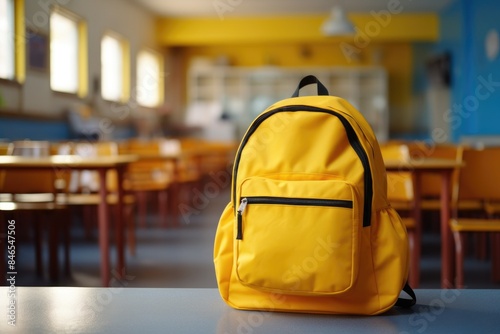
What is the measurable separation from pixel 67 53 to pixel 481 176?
263 inches

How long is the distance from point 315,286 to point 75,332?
1.33 ft

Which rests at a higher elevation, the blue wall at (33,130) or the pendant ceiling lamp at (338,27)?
the pendant ceiling lamp at (338,27)

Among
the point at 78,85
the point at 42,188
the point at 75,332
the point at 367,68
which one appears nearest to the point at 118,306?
the point at 75,332

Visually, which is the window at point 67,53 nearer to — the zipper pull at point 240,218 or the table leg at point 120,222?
the table leg at point 120,222

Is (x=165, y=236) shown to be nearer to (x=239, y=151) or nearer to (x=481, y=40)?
(x=239, y=151)

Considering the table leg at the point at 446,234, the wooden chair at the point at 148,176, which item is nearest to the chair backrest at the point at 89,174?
the wooden chair at the point at 148,176

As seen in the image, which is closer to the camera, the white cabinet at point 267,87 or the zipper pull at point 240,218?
the zipper pull at point 240,218

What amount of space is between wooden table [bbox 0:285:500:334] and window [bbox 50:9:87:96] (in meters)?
7.04

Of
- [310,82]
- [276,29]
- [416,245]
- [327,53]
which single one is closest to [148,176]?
[416,245]

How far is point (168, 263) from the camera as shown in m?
4.09

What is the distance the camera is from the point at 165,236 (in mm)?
5273

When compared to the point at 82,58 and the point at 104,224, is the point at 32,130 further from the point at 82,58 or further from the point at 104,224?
the point at 104,224

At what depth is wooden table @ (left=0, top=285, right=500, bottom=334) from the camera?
101cm

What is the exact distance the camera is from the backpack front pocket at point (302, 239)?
1.09m
